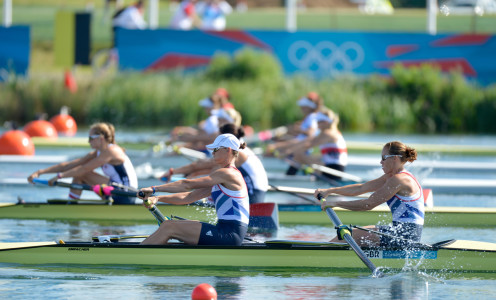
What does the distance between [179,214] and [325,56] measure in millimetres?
16722

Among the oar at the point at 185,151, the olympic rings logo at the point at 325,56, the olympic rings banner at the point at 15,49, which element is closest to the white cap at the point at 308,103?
the oar at the point at 185,151

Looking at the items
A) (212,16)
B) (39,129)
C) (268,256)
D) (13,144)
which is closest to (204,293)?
(268,256)

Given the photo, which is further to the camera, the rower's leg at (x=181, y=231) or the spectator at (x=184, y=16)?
the spectator at (x=184, y=16)

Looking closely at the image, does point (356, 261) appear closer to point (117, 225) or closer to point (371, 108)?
point (117, 225)

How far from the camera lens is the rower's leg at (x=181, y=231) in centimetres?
995

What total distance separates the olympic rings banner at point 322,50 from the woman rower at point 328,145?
12814 millimetres

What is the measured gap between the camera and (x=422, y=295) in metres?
9.27

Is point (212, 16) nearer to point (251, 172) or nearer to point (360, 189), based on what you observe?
point (251, 172)

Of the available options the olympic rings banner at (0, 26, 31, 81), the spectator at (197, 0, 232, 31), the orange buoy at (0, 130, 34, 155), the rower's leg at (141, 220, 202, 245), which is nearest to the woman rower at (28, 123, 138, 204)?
the rower's leg at (141, 220, 202, 245)

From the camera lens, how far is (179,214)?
13125 millimetres

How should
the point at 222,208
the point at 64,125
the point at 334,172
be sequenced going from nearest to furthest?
1. the point at 222,208
2. the point at 334,172
3. the point at 64,125

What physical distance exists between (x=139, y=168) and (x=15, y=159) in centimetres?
232

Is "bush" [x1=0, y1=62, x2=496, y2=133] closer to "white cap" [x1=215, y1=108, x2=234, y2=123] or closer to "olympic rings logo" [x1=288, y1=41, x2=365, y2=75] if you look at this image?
"olympic rings logo" [x1=288, y1=41, x2=365, y2=75]

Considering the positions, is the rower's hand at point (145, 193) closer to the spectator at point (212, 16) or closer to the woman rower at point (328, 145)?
the woman rower at point (328, 145)
